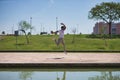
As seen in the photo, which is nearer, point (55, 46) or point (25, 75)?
point (25, 75)

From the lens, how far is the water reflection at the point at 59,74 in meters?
7.76

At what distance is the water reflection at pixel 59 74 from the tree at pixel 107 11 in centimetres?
6196

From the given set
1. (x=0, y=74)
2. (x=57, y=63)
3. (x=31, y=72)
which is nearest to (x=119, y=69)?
(x=57, y=63)

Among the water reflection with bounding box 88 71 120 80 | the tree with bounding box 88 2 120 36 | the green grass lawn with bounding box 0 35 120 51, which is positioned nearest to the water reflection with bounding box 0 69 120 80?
the water reflection with bounding box 88 71 120 80

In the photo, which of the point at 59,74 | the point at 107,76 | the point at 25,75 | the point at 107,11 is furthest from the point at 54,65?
the point at 107,11

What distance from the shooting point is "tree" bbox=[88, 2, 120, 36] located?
228 feet

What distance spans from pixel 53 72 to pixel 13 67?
149 cm

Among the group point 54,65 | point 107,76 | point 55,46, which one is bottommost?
point 55,46

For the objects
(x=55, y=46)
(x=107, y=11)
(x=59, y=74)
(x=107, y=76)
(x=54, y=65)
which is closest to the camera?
(x=107, y=76)

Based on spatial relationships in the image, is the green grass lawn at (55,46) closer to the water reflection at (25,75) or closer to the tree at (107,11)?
the water reflection at (25,75)

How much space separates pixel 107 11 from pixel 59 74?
209 feet

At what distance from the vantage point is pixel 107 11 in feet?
231

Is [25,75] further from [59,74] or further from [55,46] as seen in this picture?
[55,46]

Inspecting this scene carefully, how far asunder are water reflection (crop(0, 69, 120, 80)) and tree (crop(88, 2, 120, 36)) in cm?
6196
